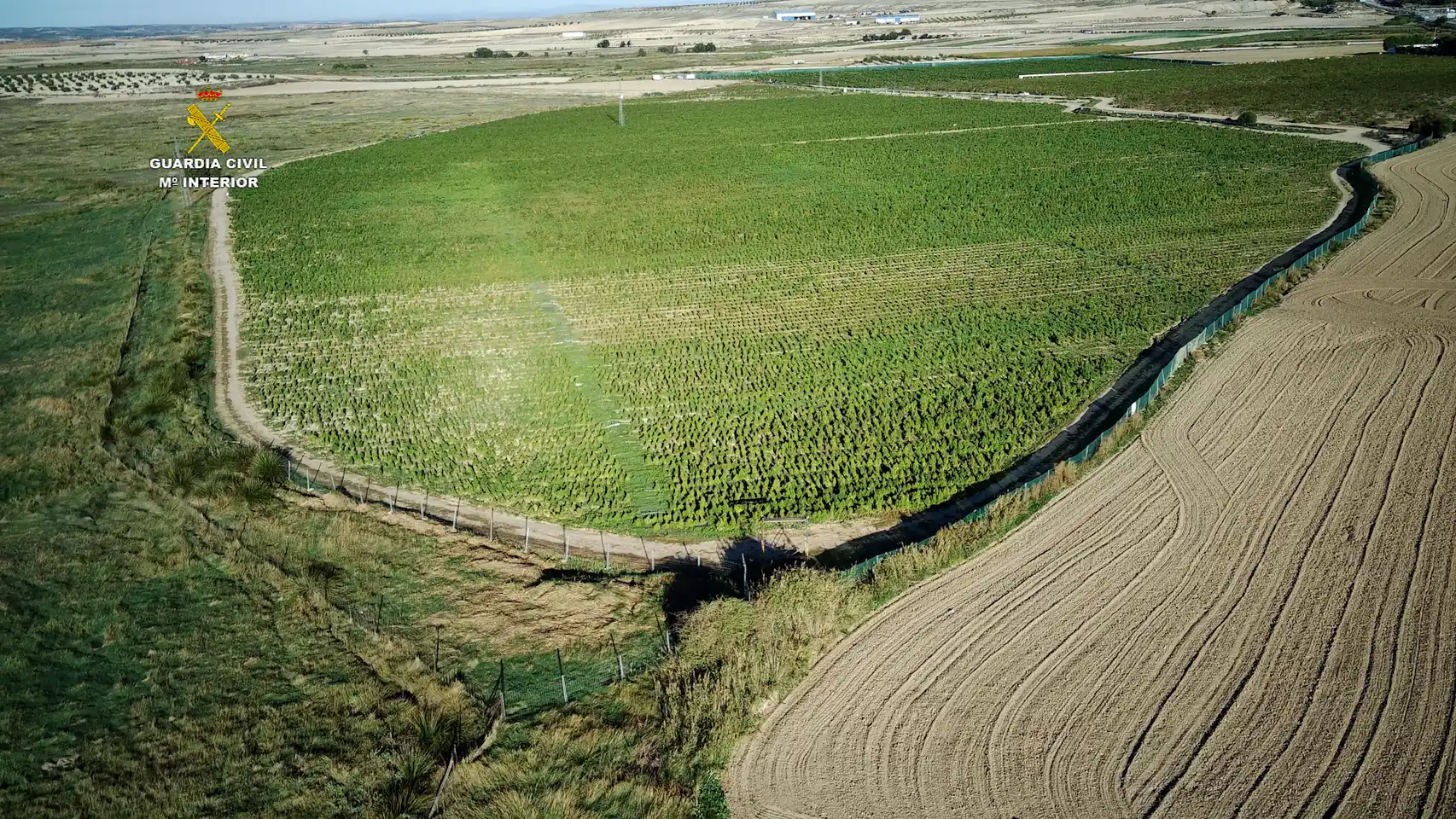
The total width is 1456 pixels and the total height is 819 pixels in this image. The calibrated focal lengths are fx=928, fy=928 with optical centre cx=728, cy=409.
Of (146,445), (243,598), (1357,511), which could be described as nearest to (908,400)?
(1357,511)

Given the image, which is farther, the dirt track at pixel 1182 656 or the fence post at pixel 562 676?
the fence post at pixel 562 676

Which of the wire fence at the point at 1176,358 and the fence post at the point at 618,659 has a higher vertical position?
the wire fence at the point at 1176,358

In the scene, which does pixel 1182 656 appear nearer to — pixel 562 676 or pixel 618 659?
pixel 618 659

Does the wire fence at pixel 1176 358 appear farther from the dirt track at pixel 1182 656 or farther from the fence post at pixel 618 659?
the fence post at pixel 618 659

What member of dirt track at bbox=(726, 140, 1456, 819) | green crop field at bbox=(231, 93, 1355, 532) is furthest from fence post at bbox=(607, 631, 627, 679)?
green crop field at bbox=(231, 93, 1355, 532)

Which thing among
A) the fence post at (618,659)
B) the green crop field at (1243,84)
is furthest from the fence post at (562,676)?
the green crop field at (1243,84)

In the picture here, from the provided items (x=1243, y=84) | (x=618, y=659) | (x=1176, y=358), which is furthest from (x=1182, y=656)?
(x=1243, y=84)
